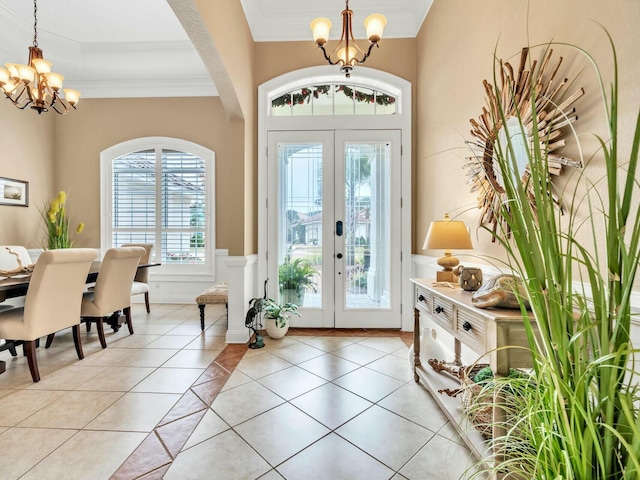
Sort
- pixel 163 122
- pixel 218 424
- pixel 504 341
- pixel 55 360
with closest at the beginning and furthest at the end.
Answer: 1. pixel 504 341
2. pixel 218 424
3. pixel 55 360
4. pixel 163 122

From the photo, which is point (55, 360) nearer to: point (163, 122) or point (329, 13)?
point (163, 122)

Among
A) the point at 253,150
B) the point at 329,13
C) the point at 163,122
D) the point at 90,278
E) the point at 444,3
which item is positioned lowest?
the point at 90,278

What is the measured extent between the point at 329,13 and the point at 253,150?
1722 millimetres

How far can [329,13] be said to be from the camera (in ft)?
11.1

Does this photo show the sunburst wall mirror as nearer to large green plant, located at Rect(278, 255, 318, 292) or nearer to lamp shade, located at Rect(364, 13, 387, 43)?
lamp shade, located at Rect(364, 13, 387, 43)

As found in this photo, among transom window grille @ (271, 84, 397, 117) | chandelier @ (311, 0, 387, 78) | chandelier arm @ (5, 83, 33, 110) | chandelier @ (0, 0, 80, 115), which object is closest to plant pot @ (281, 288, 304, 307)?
transom window grille @ (271, 84, 397, 117)

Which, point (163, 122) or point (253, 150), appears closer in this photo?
point (253, 150)

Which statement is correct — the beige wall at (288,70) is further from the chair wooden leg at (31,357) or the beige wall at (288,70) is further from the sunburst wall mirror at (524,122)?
the chair wooden leg at (31,357)

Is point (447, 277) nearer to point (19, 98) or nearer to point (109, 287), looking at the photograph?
point (109, 287)

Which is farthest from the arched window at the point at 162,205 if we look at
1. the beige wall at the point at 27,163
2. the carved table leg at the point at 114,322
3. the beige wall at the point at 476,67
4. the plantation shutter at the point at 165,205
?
the beige wall at the point at 476,67

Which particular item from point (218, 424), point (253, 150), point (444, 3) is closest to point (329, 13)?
point (444, 3)

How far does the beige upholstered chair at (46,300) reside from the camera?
228 centimetres

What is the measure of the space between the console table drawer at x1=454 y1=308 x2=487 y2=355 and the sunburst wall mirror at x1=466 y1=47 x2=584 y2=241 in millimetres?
425

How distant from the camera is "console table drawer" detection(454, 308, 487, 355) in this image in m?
1.40
